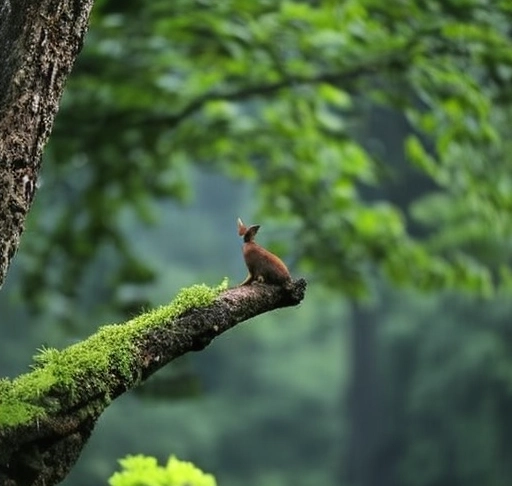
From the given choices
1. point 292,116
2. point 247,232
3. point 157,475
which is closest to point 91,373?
point 157,475

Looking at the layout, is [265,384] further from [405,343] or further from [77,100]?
[77,100]

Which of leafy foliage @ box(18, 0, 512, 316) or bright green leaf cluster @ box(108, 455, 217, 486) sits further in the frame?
leafy foliage @ box(18, 0, 512, 316)

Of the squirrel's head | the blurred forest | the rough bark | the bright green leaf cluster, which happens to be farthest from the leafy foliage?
the bright green leaf cluster

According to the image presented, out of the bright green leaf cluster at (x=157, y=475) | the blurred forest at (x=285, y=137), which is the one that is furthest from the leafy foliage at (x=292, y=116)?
the bright green leaf cluster at (x=157, y=475)

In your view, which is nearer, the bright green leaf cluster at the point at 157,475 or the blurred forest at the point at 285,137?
the bright green leaf cluster at the point at 157,475

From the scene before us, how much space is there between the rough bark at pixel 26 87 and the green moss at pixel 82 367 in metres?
0.27

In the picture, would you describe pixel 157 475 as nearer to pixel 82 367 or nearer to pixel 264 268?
pixel 82 367

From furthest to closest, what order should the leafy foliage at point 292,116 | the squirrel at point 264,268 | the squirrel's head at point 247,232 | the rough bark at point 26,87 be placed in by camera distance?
1. the leafy foliage at point 292,116
2. the squirrel's head at point 247,232
3. the squirrel at point 264,268
4. the rough bark at point 26,87

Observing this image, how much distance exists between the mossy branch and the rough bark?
0.31 m

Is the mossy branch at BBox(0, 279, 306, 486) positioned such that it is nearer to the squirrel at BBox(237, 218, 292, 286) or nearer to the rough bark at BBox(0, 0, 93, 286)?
the squirrel at BBox(237, 218, 292, 286)

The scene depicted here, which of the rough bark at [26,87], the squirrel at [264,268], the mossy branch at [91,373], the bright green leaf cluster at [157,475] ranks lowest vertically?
the bright green leaf cluster at [157,475]

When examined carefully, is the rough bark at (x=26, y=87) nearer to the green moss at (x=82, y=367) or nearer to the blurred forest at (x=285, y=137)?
the green moss at (x=82, y=367)

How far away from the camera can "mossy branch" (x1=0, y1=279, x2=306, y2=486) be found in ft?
8.89

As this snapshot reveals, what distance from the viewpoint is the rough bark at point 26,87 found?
2.96 meters
